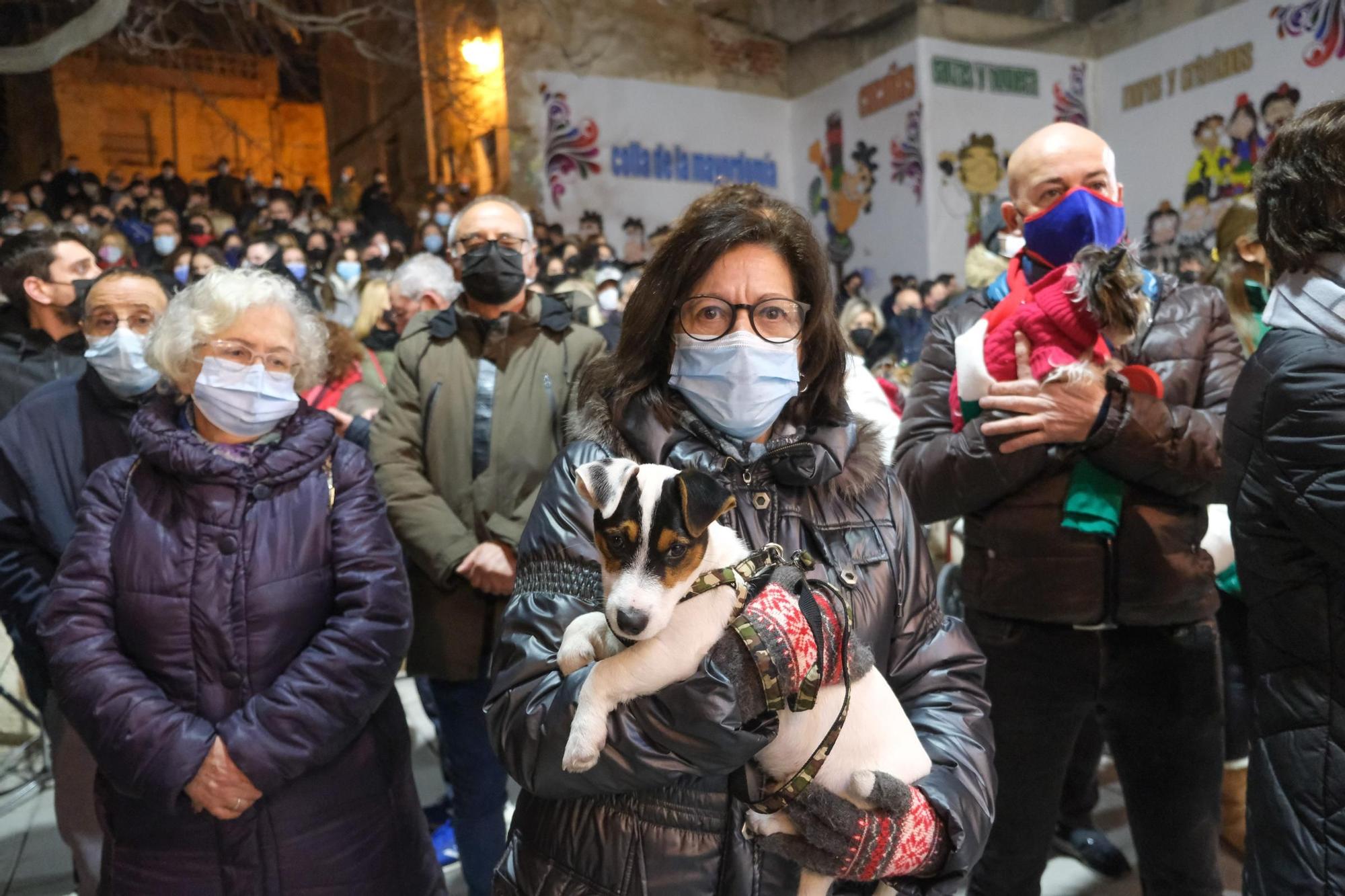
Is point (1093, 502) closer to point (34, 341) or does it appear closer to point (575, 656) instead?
point (575, 656)

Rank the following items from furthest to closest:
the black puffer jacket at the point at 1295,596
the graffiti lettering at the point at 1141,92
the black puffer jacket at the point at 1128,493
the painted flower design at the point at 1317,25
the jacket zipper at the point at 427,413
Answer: the graffiti lettering at the point at 1141,92 → the painted flower design at the point at 1317,25 → the jacket zipper at the point at 427,413 → the black puffer jacket at the point at 1128,493 → the black puffer jacket at the point at 1295,596

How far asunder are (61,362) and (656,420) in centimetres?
314

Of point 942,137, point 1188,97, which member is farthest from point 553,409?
point 1188,97

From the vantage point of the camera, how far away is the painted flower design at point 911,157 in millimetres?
14680

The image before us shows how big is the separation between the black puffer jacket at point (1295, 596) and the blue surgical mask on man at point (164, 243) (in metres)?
10.7

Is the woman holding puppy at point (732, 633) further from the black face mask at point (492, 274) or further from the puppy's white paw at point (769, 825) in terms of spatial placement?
the black face mask at point (492, 274)

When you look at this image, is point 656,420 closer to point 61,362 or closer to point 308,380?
point 308,380

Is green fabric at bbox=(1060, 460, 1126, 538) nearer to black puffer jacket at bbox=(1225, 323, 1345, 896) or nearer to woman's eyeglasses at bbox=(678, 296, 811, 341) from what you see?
black puffer jacket at bbox=(1225, 323, 1345, 896)

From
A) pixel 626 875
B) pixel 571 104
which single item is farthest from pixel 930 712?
pixel 571 104

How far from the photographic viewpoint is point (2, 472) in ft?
9.25

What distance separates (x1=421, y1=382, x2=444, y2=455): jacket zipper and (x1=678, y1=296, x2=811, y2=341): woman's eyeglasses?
1.66 m

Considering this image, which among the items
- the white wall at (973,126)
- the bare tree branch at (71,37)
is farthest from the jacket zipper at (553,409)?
the white wall at (973,126)

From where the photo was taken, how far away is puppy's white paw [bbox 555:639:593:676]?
4.51 feet

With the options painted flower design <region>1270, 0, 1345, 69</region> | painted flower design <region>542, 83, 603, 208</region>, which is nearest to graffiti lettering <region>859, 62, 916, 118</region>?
painted flower design <region>542, 83, 603, 208</region>
